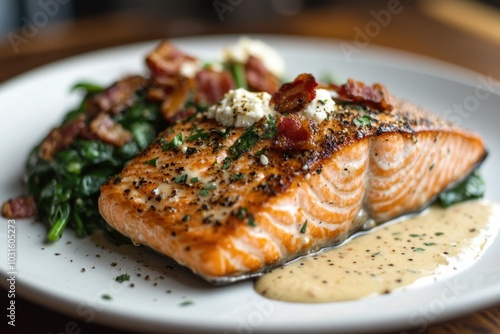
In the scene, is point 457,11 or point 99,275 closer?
point 99,275

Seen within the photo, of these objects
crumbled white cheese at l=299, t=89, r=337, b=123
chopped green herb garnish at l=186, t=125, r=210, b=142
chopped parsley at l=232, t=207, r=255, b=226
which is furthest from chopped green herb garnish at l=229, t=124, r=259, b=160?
chopped parsley at l=232, t=207, r=255, b=226

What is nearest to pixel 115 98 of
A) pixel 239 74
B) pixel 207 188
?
pixel 239 74

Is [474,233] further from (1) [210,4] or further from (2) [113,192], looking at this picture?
(1) [210,4]

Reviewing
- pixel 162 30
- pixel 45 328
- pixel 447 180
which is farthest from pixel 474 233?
pixel 162 30

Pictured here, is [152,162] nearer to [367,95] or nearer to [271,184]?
[271,184]

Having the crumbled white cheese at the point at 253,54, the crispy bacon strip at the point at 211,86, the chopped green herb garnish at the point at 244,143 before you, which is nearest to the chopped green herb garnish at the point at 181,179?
the chopped green herb garnish at the point at 244,143
